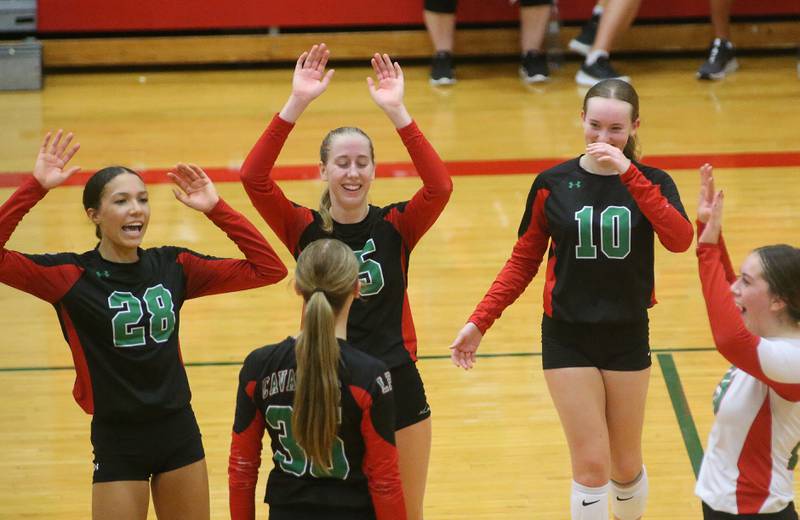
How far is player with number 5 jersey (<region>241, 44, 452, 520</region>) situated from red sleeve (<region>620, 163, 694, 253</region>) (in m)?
0.60

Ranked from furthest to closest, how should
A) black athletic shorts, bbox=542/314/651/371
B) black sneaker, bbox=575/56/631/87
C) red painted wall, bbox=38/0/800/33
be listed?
1. red painted wall, bbox=38/0/800/33
2. black sneaker, bbox=575/56/631/87
3. black athletic shorts, bbox=542/314/651/371

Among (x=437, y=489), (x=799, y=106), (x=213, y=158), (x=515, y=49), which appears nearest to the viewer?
(x=437, y=489)

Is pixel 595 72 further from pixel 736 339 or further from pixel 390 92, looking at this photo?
pixel 736 339

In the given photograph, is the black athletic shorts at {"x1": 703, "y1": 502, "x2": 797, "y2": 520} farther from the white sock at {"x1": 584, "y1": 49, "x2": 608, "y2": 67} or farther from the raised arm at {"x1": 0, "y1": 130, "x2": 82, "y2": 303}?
the white sock at {"x1": 584, "y1": 49, "x2": 608, "y2": 67}

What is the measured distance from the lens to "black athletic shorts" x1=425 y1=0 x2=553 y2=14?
9.94 m

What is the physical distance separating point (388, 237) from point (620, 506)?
1369 millimetres

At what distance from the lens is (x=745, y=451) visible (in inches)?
124

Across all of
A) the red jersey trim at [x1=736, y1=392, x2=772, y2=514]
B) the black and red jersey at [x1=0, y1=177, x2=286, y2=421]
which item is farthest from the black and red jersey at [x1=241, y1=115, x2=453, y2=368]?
the red jersey trim at [x1=736, y1=392, x2=772, y2=514]

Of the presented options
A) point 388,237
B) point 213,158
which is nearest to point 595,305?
point 388,237

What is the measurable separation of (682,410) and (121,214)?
9.69 ft

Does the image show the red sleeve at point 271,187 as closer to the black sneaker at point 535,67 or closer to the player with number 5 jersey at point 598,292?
the player with number 5 jersey at point 598,292

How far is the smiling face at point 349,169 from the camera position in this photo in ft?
12.5

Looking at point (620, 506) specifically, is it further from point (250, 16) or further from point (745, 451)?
point (250, 16)

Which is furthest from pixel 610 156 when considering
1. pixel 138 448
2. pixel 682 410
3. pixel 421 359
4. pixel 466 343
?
pixel 421 359
